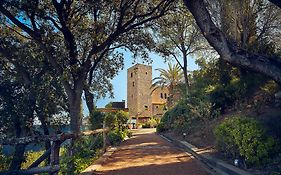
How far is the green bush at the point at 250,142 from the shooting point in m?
6.33

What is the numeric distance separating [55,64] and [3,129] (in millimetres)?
4758

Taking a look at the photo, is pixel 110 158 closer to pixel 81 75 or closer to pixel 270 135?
pixel 81 75

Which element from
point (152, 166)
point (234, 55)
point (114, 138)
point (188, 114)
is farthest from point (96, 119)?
point (234, 55)

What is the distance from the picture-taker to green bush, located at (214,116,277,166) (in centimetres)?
633

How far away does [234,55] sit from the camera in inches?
296

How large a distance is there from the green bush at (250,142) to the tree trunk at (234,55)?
137cm

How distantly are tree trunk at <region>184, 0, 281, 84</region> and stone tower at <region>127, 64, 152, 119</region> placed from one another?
4055 cm

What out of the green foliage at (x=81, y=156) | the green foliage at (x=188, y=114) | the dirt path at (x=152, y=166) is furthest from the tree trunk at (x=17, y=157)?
the green foliage at (x=188, y=114)

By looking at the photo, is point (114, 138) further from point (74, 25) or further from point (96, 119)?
point (74, 25)

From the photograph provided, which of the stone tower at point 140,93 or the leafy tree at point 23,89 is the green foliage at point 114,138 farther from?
the stone tower at point 140,93

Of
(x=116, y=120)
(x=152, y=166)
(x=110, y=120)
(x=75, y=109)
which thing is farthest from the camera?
(x=116, y=120)

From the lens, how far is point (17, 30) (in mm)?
15211

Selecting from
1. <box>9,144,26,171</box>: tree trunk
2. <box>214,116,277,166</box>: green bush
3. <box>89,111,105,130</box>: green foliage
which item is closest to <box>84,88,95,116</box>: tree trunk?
<box>89,111,105,130</box>: green foliage

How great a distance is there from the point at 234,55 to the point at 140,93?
138 feet
